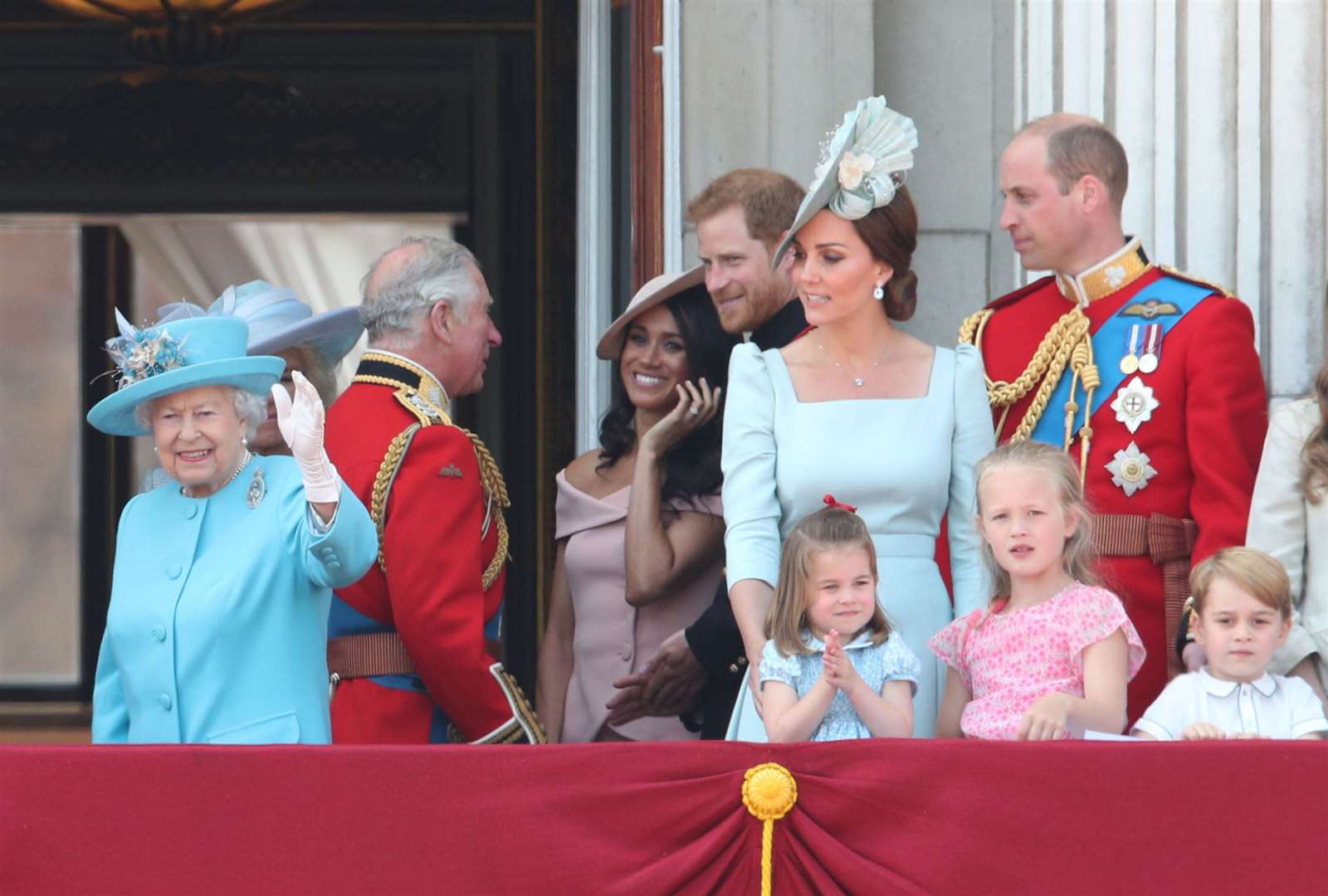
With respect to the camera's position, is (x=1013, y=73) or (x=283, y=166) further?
(x=283, y=166)

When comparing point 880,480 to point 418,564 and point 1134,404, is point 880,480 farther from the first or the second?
point 418,564

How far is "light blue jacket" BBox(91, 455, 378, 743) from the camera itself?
366cm

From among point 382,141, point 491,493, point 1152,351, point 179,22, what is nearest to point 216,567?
point 491,493

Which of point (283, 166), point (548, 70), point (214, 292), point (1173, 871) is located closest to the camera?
point (1173, 871)

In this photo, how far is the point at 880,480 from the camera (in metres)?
3.76

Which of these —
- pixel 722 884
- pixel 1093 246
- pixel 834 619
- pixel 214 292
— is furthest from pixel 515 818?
pixel 214 292

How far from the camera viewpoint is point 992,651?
3.57 metres

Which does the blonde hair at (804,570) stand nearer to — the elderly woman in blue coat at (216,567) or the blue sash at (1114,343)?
the elderly woman in blue coat at (216,567)

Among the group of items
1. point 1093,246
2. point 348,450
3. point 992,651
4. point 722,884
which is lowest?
point 722,884

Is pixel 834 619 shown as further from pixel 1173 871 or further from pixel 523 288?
pixel 523 288

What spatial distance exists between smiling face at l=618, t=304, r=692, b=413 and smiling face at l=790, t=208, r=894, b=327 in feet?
2.53

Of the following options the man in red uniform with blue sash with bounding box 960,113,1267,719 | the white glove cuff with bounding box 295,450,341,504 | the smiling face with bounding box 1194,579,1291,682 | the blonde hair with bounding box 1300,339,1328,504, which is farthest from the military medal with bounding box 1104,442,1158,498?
the white glove cuff with bounding box 295,450,341,504

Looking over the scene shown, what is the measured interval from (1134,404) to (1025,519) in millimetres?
628

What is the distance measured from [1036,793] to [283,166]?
18.4ft
